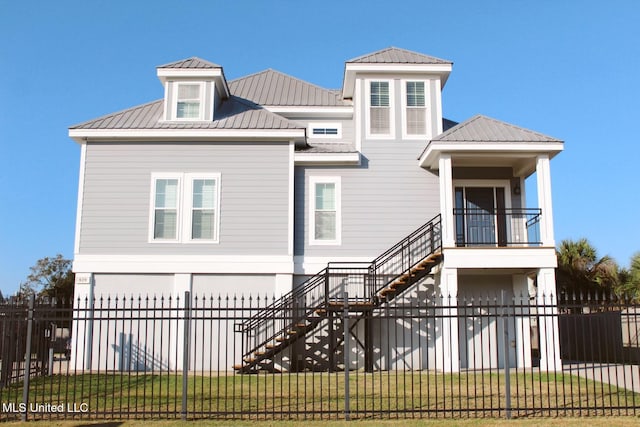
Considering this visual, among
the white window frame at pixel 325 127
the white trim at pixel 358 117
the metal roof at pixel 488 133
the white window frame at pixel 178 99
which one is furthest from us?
the white window frame at pixel 325 127

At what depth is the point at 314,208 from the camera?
1978cm

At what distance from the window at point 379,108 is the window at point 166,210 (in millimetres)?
6398

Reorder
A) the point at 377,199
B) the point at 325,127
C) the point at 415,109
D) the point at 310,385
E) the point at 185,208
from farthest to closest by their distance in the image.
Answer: the point at 325,127 → the point at 415,109 → the point at 377,199 → the point at 185,208 → the point at 310,385

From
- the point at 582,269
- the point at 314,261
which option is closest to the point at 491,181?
the point at 314,261

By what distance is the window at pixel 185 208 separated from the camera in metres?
19.2

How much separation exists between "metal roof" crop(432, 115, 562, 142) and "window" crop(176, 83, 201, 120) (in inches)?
294

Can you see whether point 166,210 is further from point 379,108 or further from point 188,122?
point 379,108

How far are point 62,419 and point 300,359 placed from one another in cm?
880

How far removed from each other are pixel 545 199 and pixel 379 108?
588 centimetres

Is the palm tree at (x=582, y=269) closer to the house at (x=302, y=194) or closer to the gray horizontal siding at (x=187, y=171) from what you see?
the house at (x=302, y=194)

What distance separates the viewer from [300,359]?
738 inches

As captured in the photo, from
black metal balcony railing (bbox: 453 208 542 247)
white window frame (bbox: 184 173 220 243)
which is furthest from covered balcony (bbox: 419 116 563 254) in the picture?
white window frame (bbox: 184 173 220 243)

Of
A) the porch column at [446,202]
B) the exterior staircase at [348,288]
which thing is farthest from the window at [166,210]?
the porch column at [446,202]

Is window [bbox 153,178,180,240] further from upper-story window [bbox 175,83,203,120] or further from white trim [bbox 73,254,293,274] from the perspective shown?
upper-story window [bbox 175,83,203,120]
